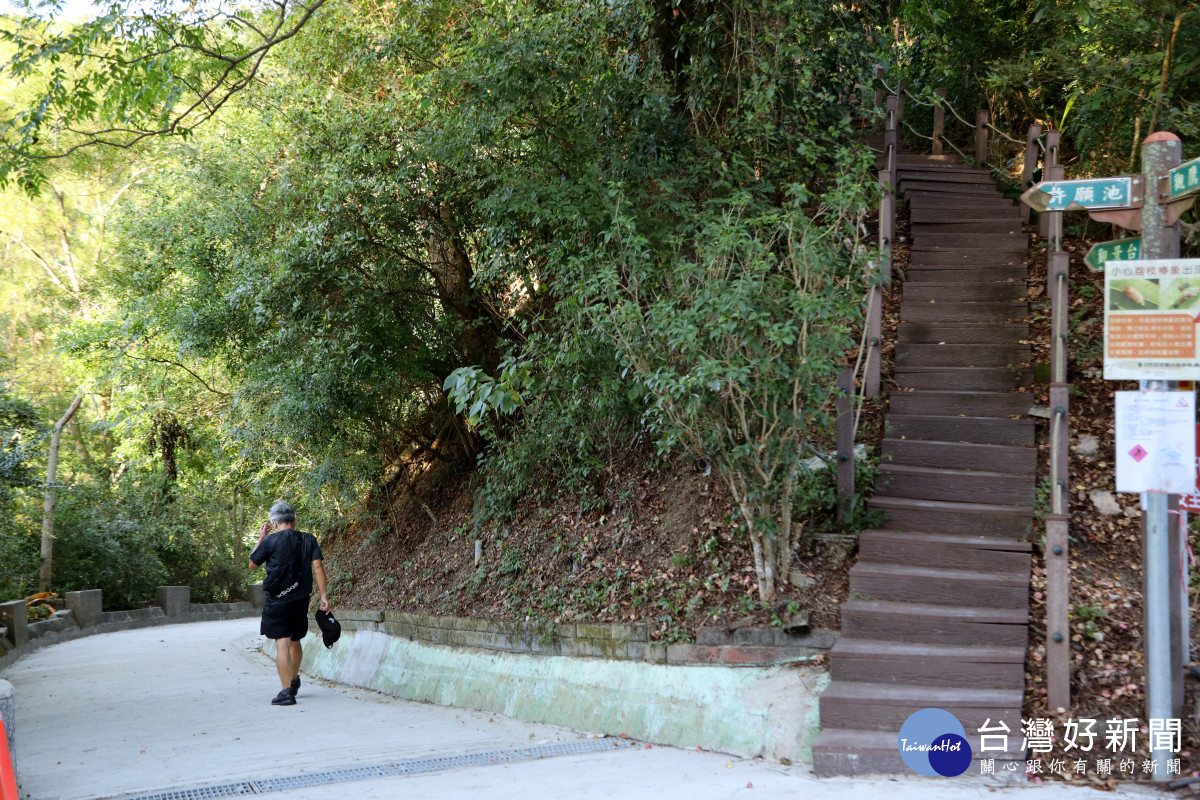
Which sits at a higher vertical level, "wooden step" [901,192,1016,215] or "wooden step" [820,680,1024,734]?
"wooden step" [901,192,1016,215]

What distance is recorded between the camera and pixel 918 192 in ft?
37.8

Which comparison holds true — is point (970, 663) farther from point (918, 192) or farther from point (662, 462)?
point (918, 192)

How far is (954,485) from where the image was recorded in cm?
672

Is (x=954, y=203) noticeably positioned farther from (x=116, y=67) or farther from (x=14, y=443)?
(x=14, y=443)

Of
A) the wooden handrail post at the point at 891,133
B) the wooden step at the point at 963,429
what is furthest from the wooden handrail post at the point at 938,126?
the wooden step at the point at 963,429

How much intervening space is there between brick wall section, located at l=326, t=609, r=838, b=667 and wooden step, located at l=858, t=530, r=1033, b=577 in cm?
83

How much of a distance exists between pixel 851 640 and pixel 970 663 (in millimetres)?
683

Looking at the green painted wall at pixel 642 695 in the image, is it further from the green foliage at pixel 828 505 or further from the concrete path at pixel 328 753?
the green foliage at pixel 828 505

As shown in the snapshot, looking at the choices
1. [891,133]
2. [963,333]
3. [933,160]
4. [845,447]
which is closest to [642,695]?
[845,447]

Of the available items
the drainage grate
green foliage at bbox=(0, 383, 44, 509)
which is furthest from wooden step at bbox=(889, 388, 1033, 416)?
green foliage at bbox=(0, 383, 44, 509)

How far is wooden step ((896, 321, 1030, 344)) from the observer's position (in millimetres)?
8380

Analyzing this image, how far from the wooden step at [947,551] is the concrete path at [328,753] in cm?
177

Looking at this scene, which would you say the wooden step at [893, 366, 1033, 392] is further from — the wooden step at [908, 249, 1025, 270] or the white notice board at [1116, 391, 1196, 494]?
the white notice board at [1116, 391, 1196, 494]

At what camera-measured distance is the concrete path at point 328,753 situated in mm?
4445
